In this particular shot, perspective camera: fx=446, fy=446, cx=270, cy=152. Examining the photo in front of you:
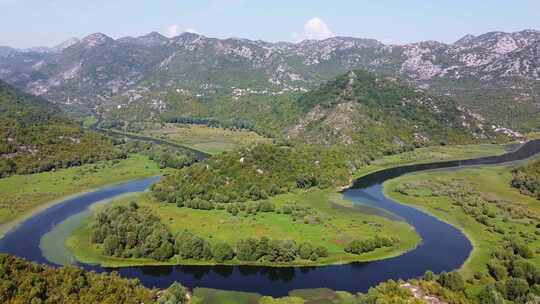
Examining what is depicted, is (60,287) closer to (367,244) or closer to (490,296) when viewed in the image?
(367,244)

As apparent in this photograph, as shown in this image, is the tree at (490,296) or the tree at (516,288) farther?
the tree at (516,288)

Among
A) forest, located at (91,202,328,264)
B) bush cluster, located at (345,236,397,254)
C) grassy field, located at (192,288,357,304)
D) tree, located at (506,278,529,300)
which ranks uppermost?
forest, located at (91,202,328,264)

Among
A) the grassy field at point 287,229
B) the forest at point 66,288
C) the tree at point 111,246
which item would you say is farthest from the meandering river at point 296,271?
the forest at point 66,288

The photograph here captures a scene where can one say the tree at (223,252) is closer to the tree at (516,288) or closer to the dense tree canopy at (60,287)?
the dense tree canopy at (60,287)

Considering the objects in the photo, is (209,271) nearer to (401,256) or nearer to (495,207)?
(401,256)

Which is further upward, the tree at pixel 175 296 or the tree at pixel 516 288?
the tree at pixel 175 296

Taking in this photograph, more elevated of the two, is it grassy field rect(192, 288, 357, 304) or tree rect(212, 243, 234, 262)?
tree rect(212, 243, 234, 262)

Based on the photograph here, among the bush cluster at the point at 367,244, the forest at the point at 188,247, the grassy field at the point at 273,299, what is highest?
the forest at the point at 188,247

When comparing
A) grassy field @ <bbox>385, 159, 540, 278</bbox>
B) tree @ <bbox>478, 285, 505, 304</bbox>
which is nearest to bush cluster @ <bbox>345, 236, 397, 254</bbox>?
grassy field @ <bbox>385, 159, 540, 278</bbox>

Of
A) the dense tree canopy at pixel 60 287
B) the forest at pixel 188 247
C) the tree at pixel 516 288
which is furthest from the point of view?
the forest at pixel 188 247

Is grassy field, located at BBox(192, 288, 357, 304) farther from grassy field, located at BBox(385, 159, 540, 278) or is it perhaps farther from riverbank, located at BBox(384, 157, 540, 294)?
grassy field, located at BBox(385, 159, 540, 278)
